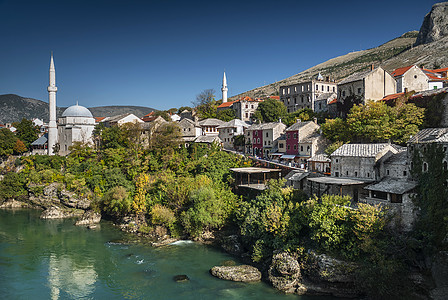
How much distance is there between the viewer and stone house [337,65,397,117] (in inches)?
1553

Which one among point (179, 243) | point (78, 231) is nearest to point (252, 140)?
point (179, 243)

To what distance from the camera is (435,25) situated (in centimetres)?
9262

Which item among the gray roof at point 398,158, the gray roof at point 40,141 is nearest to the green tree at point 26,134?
the gray roof at point 40,141

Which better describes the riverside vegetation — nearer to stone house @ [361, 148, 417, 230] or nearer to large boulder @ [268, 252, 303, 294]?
large boulder @ [268, 252, 303, 294]

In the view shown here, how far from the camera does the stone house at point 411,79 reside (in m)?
42.8

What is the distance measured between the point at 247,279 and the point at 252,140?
2802 centimetres

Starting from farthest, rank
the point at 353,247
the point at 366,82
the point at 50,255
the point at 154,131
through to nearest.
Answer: the point at 154,131 < the point at 366,82 < the point at 50,255 < the point at 353,247

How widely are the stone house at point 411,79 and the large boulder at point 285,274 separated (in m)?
31.0

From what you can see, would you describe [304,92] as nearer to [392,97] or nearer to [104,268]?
[392,97]

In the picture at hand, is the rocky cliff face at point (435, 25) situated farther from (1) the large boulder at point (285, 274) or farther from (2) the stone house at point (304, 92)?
(1) the large boulder at point (285, 274)

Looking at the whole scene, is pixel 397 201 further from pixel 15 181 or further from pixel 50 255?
pixel 15 181

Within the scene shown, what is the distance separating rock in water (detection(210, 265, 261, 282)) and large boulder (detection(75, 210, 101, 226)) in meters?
19.0

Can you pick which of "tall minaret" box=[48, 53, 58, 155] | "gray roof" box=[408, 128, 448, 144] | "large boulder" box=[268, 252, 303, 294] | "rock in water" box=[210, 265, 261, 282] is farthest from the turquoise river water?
"tall minaret" box=[48, 53, 58, 155]

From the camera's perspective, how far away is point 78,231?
34.7 m
